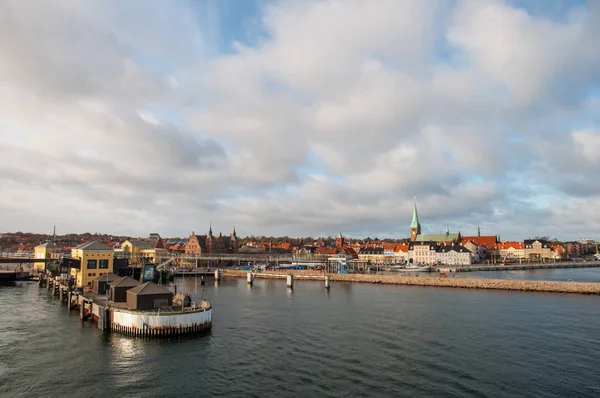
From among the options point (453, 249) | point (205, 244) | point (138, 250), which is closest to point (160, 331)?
point (138, 250)

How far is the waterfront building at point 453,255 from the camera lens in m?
172

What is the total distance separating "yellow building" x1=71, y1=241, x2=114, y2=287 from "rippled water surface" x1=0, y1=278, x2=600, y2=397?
12337 mm

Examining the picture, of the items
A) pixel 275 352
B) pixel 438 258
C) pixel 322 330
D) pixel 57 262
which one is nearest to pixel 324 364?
pixel 275 352

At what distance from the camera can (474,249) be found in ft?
649

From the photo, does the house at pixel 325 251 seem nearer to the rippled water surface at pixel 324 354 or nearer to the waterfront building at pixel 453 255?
the waterfront building at pixel 453 255

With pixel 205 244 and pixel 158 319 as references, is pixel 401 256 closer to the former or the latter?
pixel 205 244

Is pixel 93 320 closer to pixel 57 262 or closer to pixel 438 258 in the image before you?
pixel 57 262

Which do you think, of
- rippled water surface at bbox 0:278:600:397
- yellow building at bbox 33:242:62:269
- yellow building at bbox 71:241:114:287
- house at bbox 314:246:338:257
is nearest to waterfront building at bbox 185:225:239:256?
house at bbox 314:246:338:257

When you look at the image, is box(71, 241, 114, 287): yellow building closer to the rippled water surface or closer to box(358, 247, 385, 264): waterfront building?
the rippled water surface

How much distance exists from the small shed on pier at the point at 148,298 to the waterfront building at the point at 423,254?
148775mm

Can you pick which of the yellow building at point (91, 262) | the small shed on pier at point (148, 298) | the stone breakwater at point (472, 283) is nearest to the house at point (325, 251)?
the stone breakwater at point (472, 283)

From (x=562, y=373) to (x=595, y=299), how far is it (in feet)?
167

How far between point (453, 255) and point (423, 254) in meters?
13.0

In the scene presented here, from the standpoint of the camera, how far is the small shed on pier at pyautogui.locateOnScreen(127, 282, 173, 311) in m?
47.7
